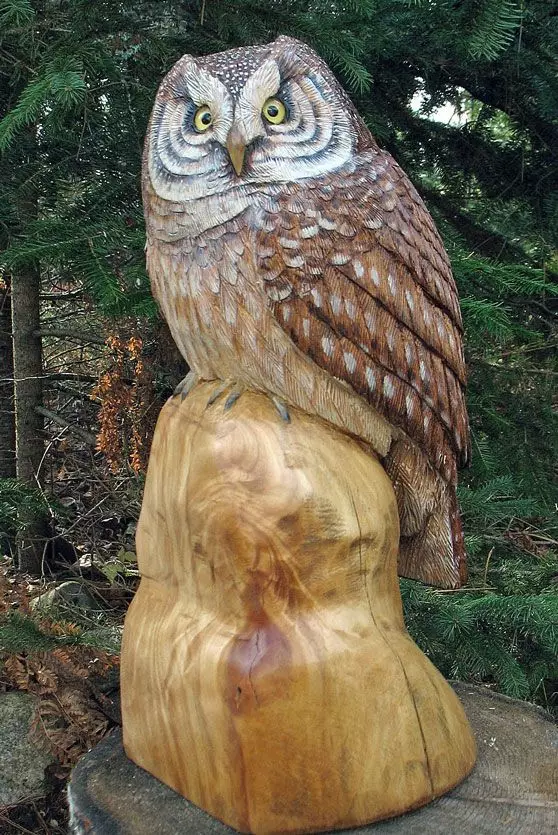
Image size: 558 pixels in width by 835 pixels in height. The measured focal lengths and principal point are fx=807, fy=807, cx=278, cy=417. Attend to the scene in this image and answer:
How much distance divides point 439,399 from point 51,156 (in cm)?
167

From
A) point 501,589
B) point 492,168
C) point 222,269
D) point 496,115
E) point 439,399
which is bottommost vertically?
point 501,589

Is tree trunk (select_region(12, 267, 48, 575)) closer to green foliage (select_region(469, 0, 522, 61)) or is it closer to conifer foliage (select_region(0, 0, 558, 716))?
conifer foliage (select_region(0, 0, 558, 716))

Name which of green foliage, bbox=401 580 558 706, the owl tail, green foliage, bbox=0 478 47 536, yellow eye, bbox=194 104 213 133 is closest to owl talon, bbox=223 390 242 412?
the owl tail

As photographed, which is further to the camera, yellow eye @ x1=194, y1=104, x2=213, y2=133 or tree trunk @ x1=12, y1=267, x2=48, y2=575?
tree trunk @ x1=12, y1=267, x2=48, y2=575

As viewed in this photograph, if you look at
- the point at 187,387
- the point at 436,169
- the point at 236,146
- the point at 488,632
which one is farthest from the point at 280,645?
the point at 436,169

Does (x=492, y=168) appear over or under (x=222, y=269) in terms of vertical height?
over

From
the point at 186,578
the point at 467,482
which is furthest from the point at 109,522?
the point at 186,578

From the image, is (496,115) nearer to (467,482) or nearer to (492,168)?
(492,168)

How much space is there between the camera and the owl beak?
5.27 feet

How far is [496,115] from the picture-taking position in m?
3.40

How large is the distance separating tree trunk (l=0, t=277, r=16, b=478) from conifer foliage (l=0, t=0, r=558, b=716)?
0.90 feet

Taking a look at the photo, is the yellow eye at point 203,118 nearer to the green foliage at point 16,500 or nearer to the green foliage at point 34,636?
the green foliage at point 34,636

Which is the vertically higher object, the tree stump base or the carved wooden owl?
the carved wooden owl

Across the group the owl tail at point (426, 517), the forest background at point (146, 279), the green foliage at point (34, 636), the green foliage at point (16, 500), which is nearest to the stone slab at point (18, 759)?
the forest background at point (146, 279)
